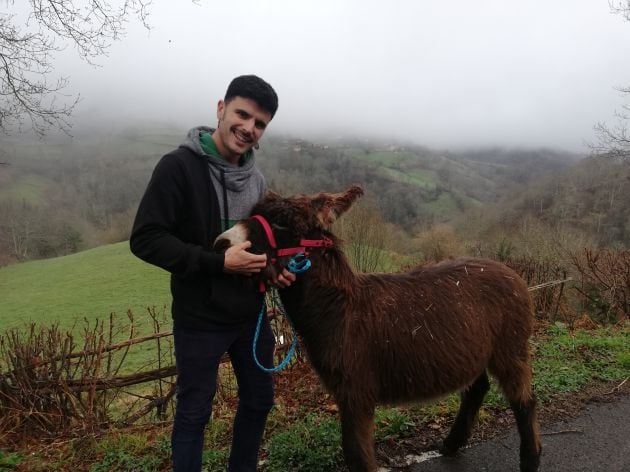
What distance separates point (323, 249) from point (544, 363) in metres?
4.17

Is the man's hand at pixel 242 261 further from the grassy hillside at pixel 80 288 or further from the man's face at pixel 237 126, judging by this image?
the grassy hillside at pixel 80 288

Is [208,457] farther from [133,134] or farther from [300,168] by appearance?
[133,134]

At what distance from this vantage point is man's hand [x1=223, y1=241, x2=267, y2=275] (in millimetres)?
2145

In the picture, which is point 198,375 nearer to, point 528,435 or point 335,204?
point 335,204

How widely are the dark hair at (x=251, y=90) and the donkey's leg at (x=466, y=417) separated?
2.74 metres

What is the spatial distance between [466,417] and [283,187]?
97.4 ft

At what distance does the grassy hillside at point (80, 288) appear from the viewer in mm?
31906

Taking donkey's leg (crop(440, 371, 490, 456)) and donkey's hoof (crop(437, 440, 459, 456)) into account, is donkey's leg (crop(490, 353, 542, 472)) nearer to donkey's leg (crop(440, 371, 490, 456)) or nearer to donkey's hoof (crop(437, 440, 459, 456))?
donkey's leg (crop(440, 371, 490, 456))

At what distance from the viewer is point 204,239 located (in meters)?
2.30

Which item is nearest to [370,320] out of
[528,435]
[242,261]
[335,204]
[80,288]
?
[335,204]

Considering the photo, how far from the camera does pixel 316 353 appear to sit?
2646 millimetres

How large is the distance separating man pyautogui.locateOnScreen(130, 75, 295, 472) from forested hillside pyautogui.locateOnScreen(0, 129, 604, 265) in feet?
20.2

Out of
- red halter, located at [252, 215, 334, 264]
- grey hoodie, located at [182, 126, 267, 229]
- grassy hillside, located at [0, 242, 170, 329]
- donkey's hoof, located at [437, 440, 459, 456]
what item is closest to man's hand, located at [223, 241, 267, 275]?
red halter, located at [252, 215, 334, 264]

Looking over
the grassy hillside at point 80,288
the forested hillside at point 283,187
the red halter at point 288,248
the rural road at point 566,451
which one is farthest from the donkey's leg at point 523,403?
the grassy hillside at point 80,288
